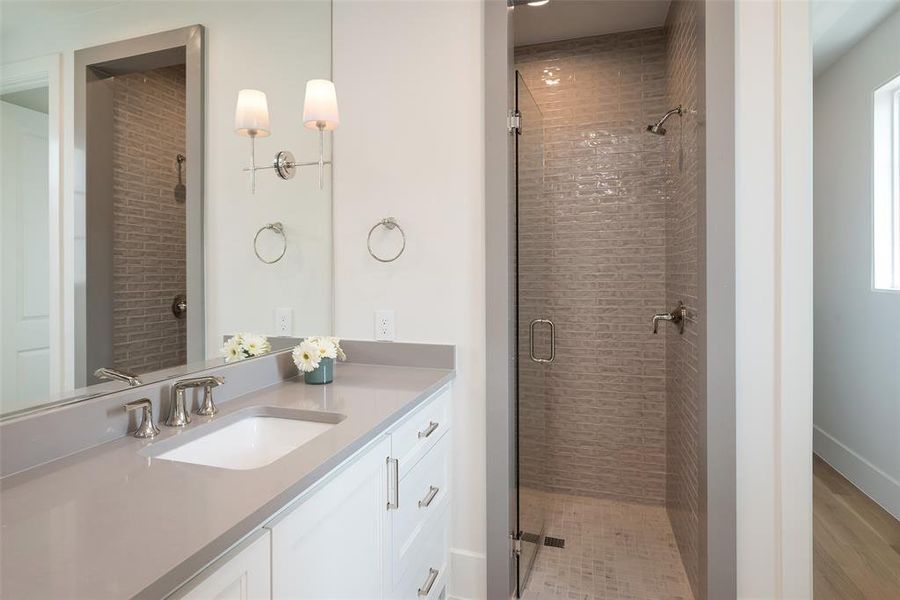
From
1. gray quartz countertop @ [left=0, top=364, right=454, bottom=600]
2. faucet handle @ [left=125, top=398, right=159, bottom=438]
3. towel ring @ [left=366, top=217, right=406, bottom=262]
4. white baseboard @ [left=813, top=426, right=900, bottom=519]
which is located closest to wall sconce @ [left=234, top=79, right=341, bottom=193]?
towel ring @ [left=366, top=217, right=406, bottom=262]

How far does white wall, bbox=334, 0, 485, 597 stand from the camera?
6.01 feet

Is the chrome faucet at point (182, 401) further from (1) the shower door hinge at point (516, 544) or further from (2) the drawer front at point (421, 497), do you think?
(1) the shower door hinge at point (516, 544)

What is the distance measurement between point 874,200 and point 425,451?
2761mm

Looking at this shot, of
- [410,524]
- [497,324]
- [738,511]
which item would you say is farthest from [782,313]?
[410,524]

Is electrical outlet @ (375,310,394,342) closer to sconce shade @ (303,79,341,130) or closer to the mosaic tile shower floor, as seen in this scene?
sconce shade @ (303,79,341,130)

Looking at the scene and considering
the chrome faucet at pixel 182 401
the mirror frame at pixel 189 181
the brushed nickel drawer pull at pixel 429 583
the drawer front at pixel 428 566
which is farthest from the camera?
the brushed nickel drawer pull at pixel 429 583

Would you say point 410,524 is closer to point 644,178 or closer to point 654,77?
point 644,178

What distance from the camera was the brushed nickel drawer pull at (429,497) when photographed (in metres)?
1.56

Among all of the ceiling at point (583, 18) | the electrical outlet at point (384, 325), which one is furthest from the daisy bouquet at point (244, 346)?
the ceiling at point (583, 18)

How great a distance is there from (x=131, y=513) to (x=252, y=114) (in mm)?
1271

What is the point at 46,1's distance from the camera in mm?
951

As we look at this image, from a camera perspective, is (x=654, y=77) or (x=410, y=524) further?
(x=654, y=77)

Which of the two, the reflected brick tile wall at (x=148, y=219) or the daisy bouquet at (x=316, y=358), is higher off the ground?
the reflected brick tile wall at (x=148, y=219)

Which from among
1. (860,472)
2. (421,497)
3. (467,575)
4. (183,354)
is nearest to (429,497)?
(421,497)
